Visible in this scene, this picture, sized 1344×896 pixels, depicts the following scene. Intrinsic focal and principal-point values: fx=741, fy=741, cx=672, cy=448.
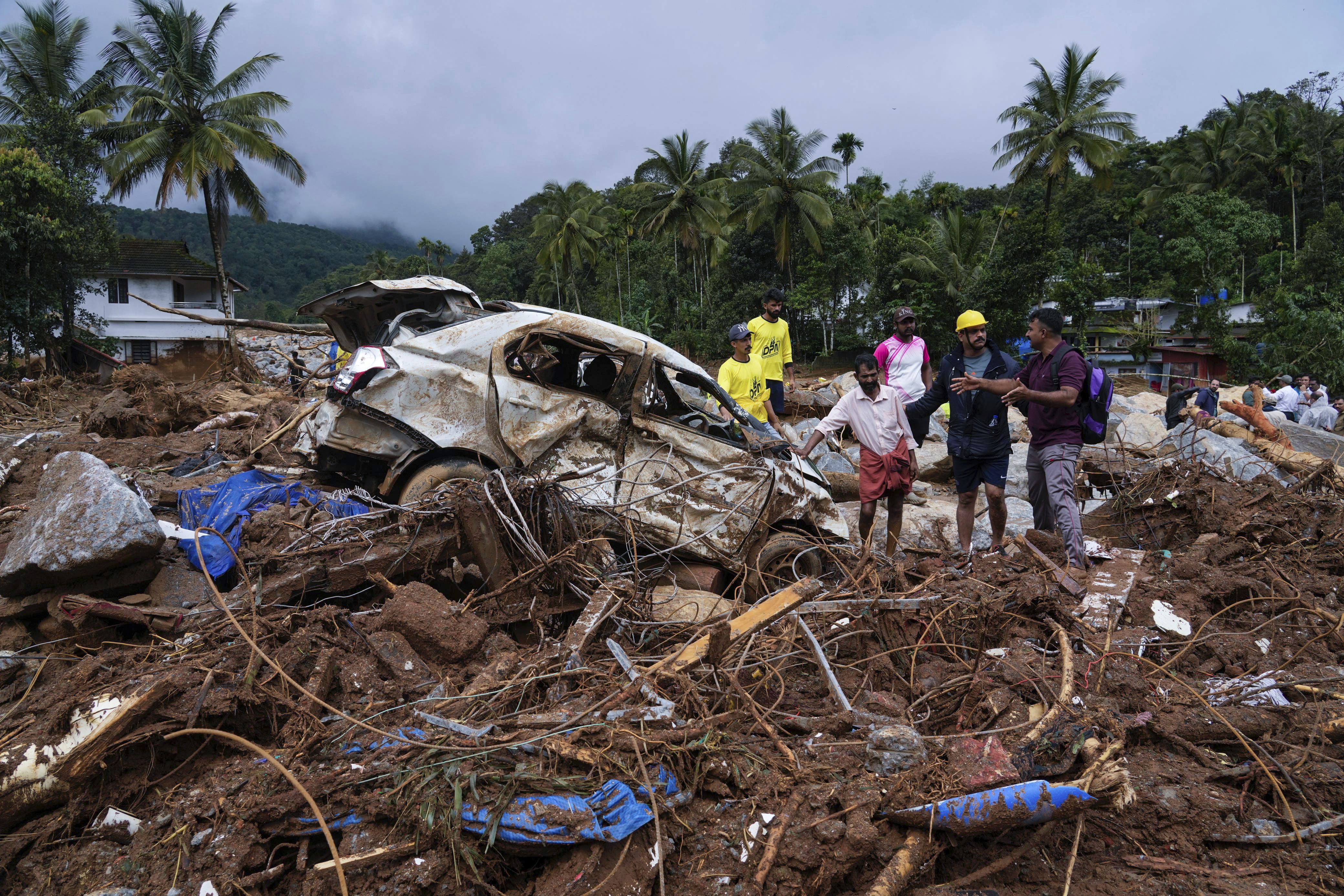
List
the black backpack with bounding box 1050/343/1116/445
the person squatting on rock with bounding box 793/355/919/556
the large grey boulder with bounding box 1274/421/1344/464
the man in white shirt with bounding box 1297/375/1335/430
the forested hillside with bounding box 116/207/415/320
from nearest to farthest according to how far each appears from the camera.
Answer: the black backpack with bounding box 1050/343/1116/445, the person squatting on rock with bounding box 793/355/919/556, the large grey boulder with bounding box 1274/421/1344/464, the man in white shirt with bounding box 1297/375/1335/430, the forested hillside with bounding box 116/207/415/320

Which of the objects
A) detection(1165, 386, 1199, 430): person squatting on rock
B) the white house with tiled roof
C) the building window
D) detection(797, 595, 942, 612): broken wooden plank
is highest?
the white house with tiled roof

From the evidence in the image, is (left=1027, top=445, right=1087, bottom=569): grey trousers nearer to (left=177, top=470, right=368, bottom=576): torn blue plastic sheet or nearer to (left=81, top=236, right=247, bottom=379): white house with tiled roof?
(left=177, top=470, right=368, bottom=576): torn blue plastic sheet

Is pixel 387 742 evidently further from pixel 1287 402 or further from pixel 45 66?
pixel 45 66

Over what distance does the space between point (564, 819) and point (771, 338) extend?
18.2ft

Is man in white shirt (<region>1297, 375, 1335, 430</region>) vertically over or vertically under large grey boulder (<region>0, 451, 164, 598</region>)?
under

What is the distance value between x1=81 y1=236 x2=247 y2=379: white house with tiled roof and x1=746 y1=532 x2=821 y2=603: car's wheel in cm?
3391

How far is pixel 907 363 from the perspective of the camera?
6.31 meters

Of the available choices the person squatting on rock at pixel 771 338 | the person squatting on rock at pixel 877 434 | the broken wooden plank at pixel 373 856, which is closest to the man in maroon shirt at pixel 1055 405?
the person squatting on rock at pixel 877 434

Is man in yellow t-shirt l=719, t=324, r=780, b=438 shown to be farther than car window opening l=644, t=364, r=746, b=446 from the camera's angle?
Yes

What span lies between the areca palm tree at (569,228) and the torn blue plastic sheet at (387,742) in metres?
34.2

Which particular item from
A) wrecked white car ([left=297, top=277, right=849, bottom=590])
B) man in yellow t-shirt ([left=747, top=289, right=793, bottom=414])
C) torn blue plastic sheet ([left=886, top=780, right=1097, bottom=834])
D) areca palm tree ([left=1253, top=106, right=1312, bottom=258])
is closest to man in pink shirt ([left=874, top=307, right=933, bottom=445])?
man in yellow t-shirt ([left=747, top=289, right=793, bottom=414])

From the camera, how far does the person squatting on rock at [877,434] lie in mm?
5711

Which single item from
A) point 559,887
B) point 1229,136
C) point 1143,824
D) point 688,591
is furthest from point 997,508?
point 1229,136

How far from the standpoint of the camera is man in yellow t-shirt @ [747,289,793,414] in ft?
23.7
